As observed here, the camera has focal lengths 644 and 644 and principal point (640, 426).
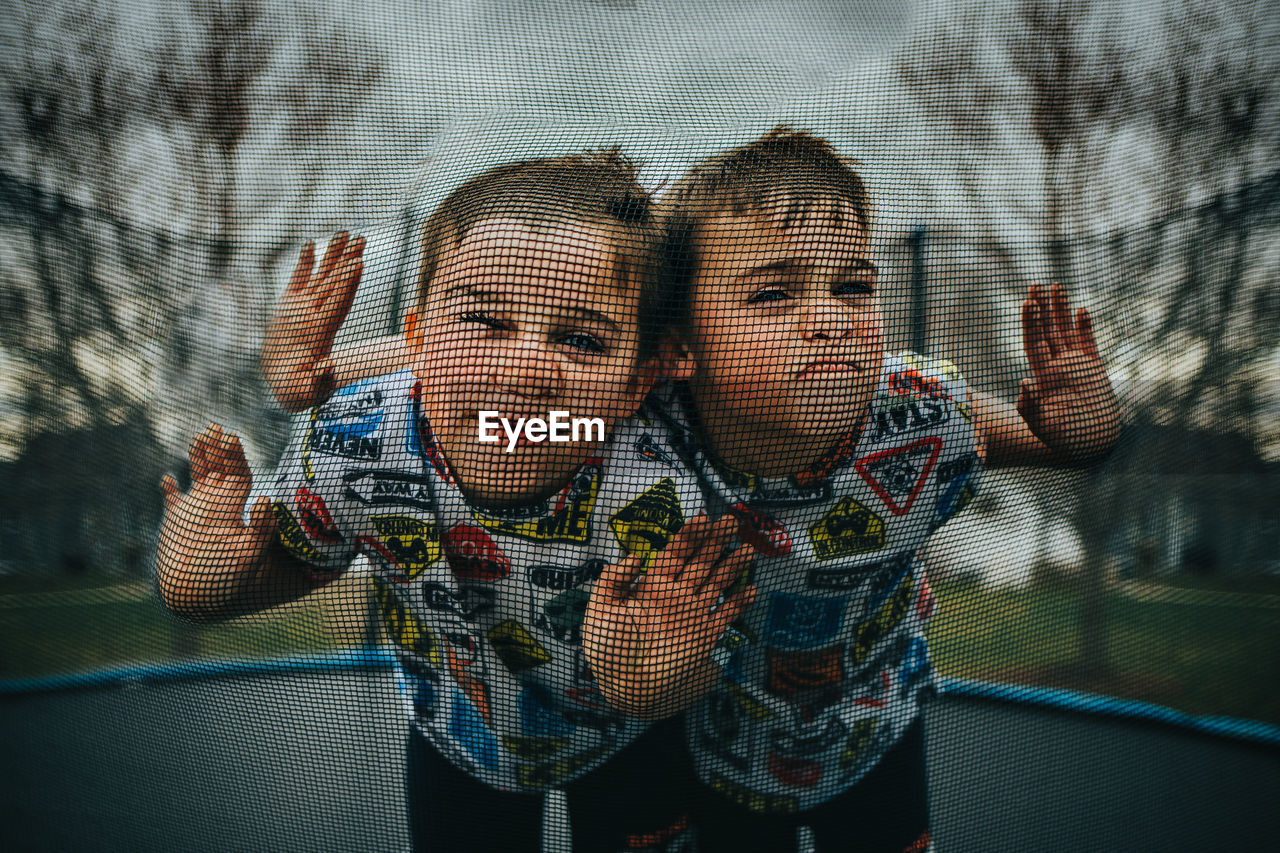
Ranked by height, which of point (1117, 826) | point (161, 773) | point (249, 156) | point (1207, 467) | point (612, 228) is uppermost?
point (249, 156)

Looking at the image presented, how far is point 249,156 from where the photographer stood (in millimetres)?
607

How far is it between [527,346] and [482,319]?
41mm

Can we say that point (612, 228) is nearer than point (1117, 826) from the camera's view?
Yes

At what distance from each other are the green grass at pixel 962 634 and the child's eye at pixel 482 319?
346 millimetres

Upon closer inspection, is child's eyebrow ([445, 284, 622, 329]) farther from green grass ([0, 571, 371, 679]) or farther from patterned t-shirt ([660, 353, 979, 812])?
green grass ([0, 571, 371, 679])

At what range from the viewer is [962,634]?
70 centimetres

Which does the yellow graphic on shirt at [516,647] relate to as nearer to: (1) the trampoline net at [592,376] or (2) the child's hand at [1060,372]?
(1) the trampoline net at [592,376]

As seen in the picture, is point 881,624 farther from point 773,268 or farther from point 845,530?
point 773,268

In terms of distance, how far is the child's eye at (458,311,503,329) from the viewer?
471 millimetres

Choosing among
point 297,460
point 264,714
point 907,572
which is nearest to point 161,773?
point 264,714

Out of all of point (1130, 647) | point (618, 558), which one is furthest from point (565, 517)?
point (1130, 647)

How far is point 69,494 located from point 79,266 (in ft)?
0.81

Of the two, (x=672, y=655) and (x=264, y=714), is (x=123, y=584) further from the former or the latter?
(x=672, y=655)

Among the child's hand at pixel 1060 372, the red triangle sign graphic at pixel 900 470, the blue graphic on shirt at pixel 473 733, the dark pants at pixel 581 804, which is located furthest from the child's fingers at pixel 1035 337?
the blue graphic on shirt at pixel 473 733
